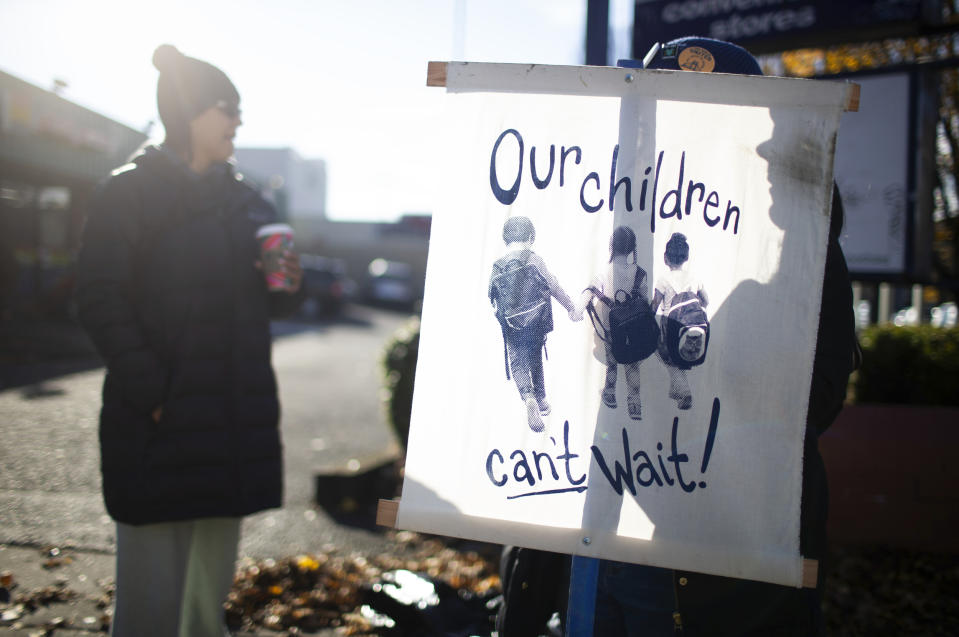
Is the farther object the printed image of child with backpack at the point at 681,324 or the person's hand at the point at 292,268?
the person's hand at the point at 292,268

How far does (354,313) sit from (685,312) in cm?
2522

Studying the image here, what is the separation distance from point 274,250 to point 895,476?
132 inches

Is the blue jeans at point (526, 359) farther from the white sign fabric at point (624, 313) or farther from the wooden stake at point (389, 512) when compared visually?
the wooden stake at point (389, 512)

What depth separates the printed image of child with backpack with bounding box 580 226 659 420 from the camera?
170 cm

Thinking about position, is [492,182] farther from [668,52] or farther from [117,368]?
[117,368]

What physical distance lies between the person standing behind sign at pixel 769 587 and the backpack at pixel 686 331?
0.30 m

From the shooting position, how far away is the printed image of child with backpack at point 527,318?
5.65 ft

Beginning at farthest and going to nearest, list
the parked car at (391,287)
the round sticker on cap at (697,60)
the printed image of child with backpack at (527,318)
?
the parked car at (391,287)
the round sticker on cap at (697,60)
the printed image of child with backpack at (527,318)

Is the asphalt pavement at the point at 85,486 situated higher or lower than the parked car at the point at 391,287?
lower

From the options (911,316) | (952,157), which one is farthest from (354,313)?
(952,157)

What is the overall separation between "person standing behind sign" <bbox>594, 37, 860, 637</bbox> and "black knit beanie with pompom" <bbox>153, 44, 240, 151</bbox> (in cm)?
190

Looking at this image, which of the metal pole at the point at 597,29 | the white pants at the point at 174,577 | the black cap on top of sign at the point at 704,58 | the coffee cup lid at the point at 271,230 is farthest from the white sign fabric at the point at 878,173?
→ the white pants at the point at 174,577

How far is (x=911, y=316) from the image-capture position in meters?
10.1

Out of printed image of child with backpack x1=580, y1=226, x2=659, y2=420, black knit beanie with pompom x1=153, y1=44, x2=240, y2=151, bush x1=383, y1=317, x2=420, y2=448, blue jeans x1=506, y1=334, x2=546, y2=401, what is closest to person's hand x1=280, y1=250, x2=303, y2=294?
black knit beanie with pompom x1=153, y1=44, x2=240, y2=151
